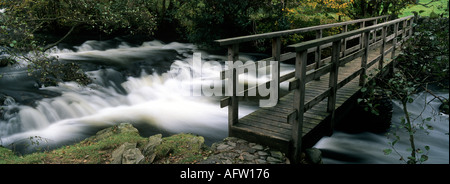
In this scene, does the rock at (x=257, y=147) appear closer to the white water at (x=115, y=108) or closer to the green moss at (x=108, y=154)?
the green moss at (x=108, y=154)

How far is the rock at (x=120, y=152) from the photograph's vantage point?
482 cm

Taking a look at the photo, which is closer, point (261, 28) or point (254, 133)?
point (254, 133)

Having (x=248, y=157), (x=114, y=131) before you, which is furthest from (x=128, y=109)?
(x=248, y=157)

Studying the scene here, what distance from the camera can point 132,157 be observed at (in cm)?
472

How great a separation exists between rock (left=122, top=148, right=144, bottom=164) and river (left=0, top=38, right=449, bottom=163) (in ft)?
8.50

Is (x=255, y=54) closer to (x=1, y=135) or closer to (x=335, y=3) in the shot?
(x=335, y=3)

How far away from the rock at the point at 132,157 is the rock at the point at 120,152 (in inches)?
3.4

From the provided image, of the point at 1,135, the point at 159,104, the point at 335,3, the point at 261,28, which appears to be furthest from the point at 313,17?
the point at 1,135

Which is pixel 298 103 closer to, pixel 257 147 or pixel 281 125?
pixel 281 125

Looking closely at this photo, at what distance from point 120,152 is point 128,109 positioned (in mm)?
4536

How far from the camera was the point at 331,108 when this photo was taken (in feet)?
20.2

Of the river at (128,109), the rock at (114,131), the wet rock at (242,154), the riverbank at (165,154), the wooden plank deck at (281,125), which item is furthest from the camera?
the river at (128,109)

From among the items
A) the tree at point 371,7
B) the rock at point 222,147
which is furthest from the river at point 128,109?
the tree at point 371,7

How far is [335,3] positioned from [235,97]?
10.5 m
